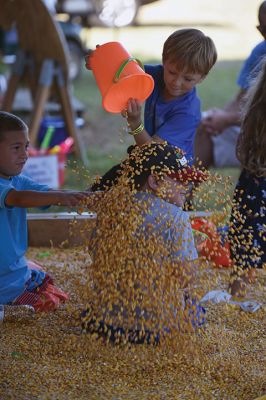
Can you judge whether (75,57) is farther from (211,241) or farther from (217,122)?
(211,241)

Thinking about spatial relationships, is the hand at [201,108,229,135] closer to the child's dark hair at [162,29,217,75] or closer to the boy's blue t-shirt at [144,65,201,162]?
the boy's blue t-shirt at [144,65,201,162]

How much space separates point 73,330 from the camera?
297cm

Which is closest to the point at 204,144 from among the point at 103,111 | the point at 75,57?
the point at 103,111

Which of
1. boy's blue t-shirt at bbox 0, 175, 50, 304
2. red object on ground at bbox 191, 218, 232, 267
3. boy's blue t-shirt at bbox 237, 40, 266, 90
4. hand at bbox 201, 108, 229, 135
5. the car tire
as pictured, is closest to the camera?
red object on ground at bbox 191, 218, 232, 267

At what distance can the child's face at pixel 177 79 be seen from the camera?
319cm

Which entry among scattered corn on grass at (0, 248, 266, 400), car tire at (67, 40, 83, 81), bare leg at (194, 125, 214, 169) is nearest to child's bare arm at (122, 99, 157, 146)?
scattered corn on grass at (0, 248, 266, 400)

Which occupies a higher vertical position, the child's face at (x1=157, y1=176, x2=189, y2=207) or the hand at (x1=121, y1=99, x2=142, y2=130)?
the hand at (x1=121, y1=99, x2=142, y2=130)

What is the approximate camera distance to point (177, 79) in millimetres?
3207

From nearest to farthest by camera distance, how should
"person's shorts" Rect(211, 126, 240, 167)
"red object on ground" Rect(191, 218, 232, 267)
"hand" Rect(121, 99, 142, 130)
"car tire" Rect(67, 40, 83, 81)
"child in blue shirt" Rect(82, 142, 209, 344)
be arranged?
"child in blue shirt" Rect(82, 142, 209, 344) → "hand" Rect(121, 99, 142, 130) → "red object on ground" Rect(191, 218, 232, 267) → "person's shorts" Rect(211, 126, 240, 167) → "car tire" Rect(67, 40, 83, 81)

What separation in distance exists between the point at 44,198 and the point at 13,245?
1.22 feet

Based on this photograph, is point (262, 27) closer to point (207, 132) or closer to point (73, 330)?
point (207, 132)

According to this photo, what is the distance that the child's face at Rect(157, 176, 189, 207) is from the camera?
2.77 meters

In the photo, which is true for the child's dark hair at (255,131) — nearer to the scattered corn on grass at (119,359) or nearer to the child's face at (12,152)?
the scattered corn on grass at (119,359)

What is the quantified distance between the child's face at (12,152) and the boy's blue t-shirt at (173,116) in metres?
0.59
